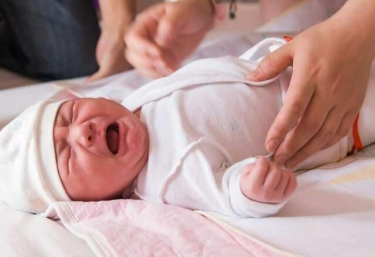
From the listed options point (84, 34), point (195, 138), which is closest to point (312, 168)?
point (195, 138)

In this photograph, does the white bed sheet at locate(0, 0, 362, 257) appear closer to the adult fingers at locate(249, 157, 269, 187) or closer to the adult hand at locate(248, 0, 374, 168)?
the adult fingers at locate(249, 157, 269, 187)

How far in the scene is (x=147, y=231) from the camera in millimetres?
710

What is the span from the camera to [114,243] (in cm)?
67

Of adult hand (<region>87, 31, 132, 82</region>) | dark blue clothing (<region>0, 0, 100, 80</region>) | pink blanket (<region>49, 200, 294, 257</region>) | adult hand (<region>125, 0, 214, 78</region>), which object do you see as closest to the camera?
pink blanket (<region>49, 200, 294, 257</region>)

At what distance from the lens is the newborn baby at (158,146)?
0.77m

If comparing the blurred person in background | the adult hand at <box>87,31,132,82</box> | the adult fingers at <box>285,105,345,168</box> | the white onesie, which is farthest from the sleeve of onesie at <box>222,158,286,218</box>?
the blurred person in background

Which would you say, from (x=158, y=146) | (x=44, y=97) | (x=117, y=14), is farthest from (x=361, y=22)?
(x=44, y=97)

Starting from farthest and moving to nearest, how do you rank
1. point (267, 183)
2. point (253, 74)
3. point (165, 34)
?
point (165, 34) → point (253, 74) → point (267, 183)

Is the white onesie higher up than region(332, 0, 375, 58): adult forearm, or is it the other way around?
region(332, 0, 375, 58): adult forearm

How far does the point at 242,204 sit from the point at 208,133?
0.16m

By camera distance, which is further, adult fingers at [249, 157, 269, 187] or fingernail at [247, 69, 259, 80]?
fingernail at [247, 69, 259, 80]

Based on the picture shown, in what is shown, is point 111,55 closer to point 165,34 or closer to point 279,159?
point 165,34

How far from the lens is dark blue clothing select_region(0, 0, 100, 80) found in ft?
5.47

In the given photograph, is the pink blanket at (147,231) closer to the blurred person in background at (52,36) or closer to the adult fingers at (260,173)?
the adult fingers at (260,173)
